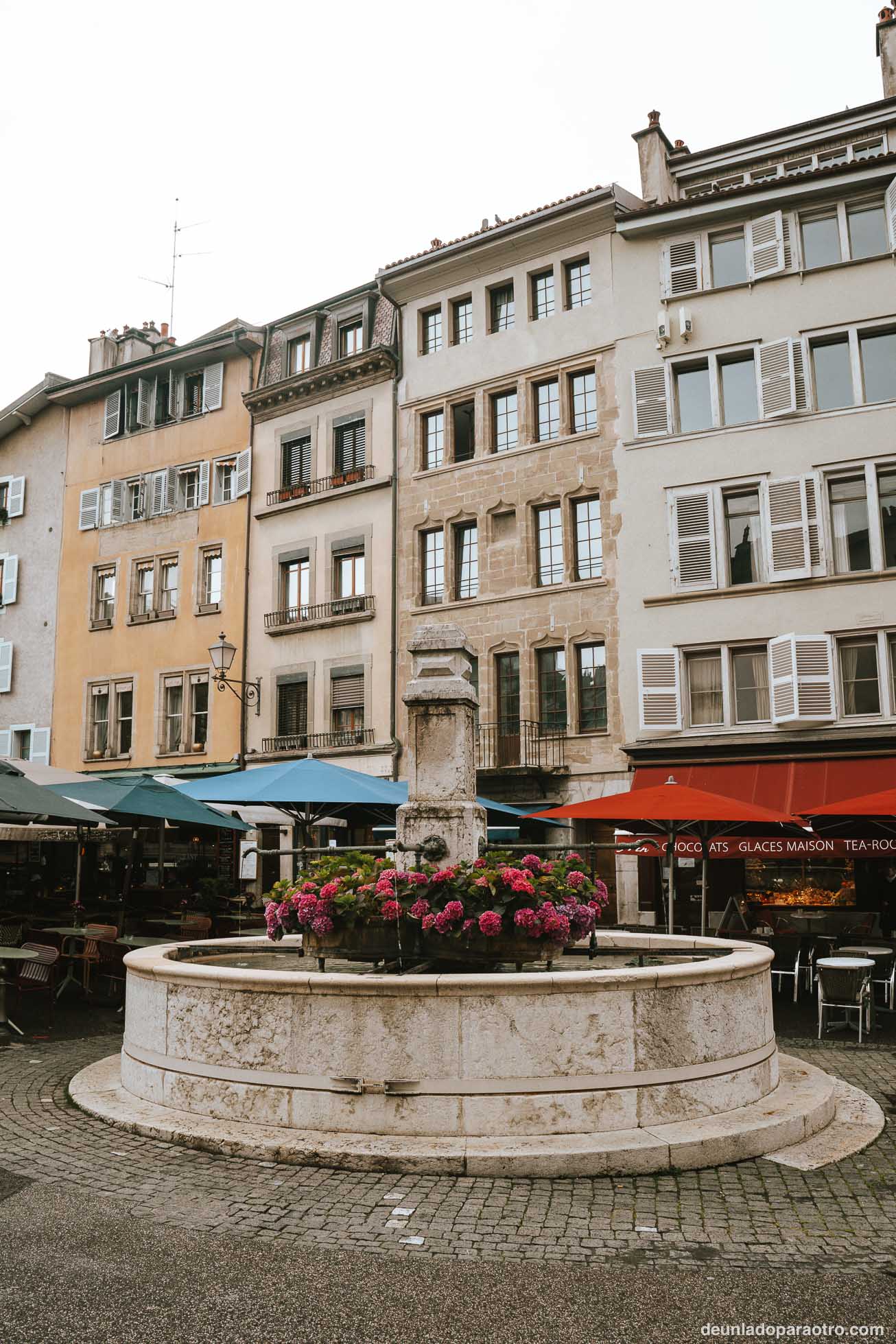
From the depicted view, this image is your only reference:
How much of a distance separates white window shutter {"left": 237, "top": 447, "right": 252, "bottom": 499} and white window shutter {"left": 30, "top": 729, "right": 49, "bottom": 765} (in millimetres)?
9133

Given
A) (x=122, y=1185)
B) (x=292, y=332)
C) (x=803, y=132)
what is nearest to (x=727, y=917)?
(x=122, y=1185)

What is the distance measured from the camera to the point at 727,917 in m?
14.9

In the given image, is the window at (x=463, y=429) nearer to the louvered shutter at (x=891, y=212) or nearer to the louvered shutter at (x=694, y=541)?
the louvered shutter at (x=694, y=541)

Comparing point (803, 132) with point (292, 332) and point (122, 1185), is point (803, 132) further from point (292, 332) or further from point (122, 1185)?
point (122, 1185)

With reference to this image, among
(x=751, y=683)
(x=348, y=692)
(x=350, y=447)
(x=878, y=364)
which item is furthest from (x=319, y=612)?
(x=878, y=364)

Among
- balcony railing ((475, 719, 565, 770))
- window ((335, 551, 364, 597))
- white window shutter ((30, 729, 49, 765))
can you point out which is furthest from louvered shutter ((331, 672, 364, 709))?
white window shutter ((30, 729, 49, 765))

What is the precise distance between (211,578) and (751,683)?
14.9 meters

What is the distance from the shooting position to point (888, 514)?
1978 cm

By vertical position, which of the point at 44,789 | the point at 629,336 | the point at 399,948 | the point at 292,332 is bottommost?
the point at 399,948

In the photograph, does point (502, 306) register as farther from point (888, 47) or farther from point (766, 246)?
point (888, 47)

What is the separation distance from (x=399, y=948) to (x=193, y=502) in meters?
23.8

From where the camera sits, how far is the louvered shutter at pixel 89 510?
103 feet

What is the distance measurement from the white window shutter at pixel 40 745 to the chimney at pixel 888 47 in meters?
26.3

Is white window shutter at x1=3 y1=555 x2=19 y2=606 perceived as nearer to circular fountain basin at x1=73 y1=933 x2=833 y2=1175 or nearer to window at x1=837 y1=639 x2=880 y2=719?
window at x1=837 y1=639 x2=880 y2=719
